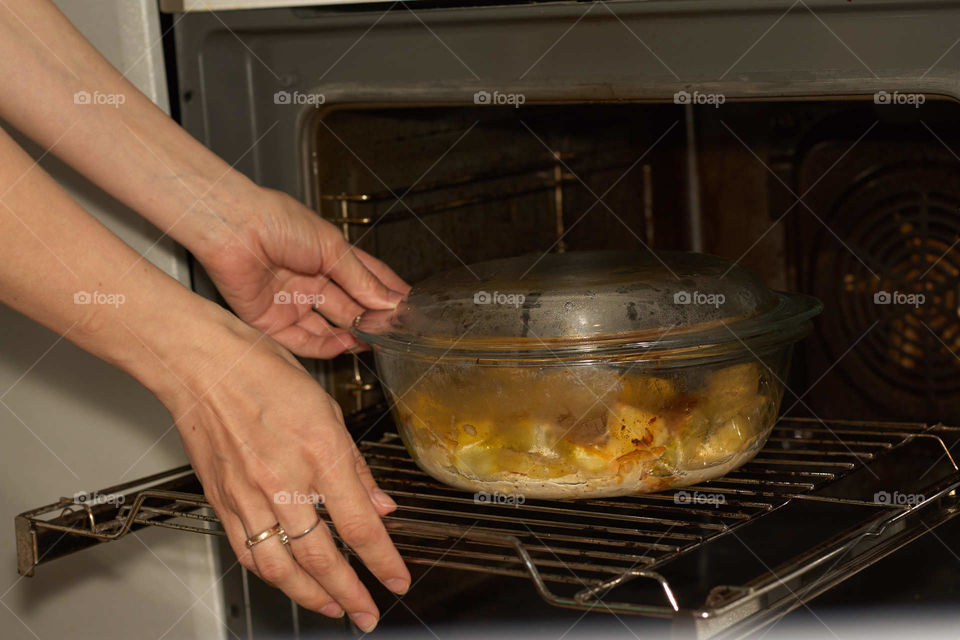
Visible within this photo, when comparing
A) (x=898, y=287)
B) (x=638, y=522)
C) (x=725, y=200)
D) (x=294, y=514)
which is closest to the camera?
(x=294, y=514)

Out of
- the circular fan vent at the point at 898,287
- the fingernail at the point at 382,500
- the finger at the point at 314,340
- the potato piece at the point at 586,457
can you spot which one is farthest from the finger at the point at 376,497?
the circular fan vent at the point at 898,287

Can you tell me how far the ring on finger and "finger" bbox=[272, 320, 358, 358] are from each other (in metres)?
0.28

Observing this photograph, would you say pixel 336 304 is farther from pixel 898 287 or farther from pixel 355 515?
pixel 898 287

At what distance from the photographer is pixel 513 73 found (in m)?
0.81

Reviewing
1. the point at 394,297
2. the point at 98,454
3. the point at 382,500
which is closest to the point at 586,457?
the point at 382,500

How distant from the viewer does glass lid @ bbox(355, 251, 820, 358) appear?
75cm

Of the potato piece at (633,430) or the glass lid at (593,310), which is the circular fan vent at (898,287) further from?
the potato piece at (633,430)

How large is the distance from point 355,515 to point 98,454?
369 mm

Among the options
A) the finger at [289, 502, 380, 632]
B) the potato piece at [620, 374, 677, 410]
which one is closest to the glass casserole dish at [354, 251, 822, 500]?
the potato piece at [620, 374, 677, 410]

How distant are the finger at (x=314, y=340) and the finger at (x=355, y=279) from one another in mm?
50

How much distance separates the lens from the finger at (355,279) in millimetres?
939

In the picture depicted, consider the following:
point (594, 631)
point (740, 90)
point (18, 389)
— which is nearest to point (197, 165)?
point (18, 389)

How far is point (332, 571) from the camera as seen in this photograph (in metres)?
0.72

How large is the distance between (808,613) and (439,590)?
1.21 ft
